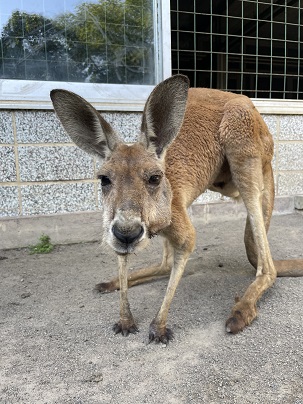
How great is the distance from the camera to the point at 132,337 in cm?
180

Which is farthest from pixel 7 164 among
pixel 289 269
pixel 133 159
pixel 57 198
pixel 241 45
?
pixel 241 45

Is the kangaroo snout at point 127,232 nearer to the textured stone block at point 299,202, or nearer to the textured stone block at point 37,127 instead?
the textured stone block at point 37,127

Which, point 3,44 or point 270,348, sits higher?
point 3,44

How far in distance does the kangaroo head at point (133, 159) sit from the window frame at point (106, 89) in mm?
1811

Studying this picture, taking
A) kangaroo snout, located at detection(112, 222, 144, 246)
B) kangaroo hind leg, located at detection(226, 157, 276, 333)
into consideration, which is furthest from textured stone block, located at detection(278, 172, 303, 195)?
kangaroo snout, located at detection(112, 222, 144, 246)

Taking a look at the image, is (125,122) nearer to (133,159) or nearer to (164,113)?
(164,113)

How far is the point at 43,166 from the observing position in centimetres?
340

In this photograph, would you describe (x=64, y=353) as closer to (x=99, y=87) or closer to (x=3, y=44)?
(x=99, y=87)

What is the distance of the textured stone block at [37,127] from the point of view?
3283 millimetres

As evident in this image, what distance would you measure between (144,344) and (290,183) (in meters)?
3.43

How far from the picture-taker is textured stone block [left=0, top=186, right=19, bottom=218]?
10.9 ft

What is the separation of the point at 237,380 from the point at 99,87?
2.96 meters

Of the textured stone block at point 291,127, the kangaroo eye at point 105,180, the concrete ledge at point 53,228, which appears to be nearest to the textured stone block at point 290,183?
the textured stone block at point 291,127

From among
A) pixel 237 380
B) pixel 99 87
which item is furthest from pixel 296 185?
pixel 237 380
